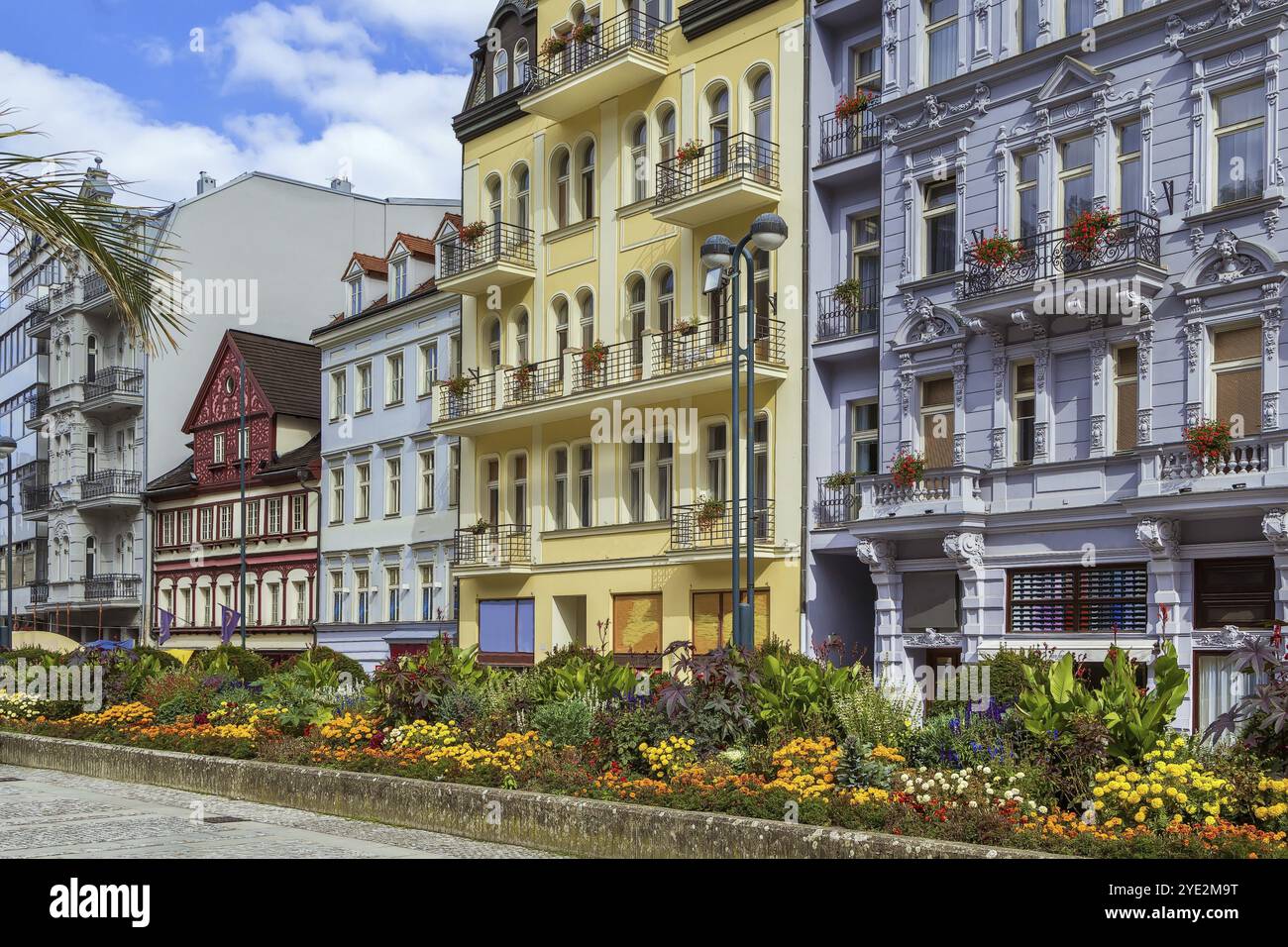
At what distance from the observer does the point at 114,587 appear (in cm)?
5722

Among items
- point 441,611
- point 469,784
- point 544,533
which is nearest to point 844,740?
point 469,784

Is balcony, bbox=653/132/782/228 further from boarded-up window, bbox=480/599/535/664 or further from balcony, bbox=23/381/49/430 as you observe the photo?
balcony, bbox=23/381/49/430

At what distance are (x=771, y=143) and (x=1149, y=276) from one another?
951cm

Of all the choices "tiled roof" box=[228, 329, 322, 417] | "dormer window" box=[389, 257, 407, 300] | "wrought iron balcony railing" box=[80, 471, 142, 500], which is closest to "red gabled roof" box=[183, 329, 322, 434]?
"tiled roof" box=[228, 329, 322, 417]

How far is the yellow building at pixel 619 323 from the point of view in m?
30.5

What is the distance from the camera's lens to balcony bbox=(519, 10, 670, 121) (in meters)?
33.1

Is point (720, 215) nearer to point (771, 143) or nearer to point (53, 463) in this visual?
point (771, 143)

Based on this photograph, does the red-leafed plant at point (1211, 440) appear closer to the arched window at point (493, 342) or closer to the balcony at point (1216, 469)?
the balcony at point (1216, 469)

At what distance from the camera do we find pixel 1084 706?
11711 millimetres

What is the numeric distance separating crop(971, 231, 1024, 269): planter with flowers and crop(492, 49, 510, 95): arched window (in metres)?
17.0

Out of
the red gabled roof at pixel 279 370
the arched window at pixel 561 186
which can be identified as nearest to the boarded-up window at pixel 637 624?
the arched window at pixel 561 186

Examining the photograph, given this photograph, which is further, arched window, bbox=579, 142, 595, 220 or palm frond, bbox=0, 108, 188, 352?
arched window, bbox=579, 142, 595, 220

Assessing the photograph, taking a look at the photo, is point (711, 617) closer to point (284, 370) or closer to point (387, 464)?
point (387, 464)

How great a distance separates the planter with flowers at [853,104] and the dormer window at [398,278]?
17918mm
